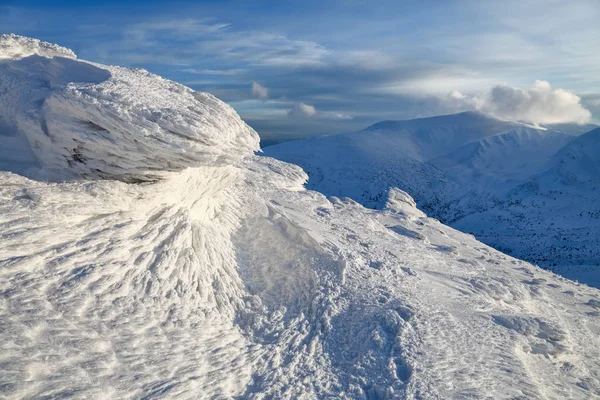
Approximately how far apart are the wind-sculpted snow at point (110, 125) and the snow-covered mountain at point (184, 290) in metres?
0.04

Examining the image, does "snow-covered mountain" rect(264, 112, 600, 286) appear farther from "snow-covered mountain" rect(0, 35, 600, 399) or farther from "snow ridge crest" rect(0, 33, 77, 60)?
"snow ridge crest" rect(0, 33, 77, 60)

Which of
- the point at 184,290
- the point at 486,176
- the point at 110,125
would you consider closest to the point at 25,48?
the point at 110,125

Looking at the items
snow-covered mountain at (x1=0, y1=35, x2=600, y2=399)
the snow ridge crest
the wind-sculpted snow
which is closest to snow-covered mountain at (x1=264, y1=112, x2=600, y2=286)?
snow-covered mountain at (x1=0, y1=35, x2=600, y2=399)

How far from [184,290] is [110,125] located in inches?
153

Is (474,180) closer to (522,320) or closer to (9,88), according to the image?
(522,320)

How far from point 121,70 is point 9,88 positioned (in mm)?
2736

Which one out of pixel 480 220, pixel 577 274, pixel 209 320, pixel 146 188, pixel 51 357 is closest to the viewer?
pixel 51 357

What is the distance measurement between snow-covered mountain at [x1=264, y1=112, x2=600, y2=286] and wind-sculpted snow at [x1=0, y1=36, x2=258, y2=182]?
17415 millimetres

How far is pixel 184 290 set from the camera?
8922 millimetres

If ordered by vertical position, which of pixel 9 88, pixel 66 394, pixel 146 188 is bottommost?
pixel 66 394

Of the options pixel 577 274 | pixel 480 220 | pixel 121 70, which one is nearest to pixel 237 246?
pixel 121 70

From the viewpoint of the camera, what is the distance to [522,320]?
11.1 m

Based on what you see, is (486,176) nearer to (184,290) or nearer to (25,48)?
(25,48)

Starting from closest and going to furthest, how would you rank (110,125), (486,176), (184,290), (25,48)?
(110,125) < (184,290) < (25,48) < (486,176)
